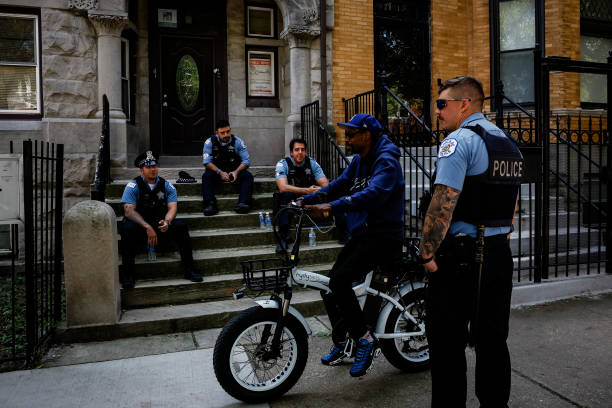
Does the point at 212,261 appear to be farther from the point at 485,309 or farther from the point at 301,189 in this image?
the point at 485,309

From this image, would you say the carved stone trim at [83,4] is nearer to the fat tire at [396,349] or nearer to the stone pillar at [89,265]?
the stone pillar at [89,265]

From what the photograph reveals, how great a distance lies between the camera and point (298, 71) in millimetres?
9500

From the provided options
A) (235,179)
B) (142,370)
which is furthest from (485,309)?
(235,179)

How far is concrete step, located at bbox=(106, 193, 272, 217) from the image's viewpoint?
702 centimetres

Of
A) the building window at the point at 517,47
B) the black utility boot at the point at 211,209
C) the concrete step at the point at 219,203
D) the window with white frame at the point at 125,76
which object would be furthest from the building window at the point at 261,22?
the building window at the point at 517,47

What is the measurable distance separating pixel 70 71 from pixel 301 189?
14.6ft

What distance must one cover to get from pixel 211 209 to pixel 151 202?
1058mm

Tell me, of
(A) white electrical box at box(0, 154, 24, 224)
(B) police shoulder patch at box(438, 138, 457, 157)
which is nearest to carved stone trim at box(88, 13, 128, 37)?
(A) white electrical box at box(0, 154, 24, 224)

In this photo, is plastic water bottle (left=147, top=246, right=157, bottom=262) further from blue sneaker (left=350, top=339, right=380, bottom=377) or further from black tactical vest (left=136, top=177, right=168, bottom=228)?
blue sneaker (left=350, top=339, right=380, bottom=377)

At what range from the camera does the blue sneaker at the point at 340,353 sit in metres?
3.91

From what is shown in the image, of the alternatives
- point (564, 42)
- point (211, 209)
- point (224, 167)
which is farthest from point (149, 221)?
point (564, 42)

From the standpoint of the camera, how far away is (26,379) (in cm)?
405

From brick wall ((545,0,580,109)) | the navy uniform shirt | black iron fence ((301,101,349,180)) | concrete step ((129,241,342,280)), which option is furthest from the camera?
brick wall ((545,0,580,109))

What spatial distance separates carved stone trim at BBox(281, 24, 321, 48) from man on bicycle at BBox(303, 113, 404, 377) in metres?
6.09
